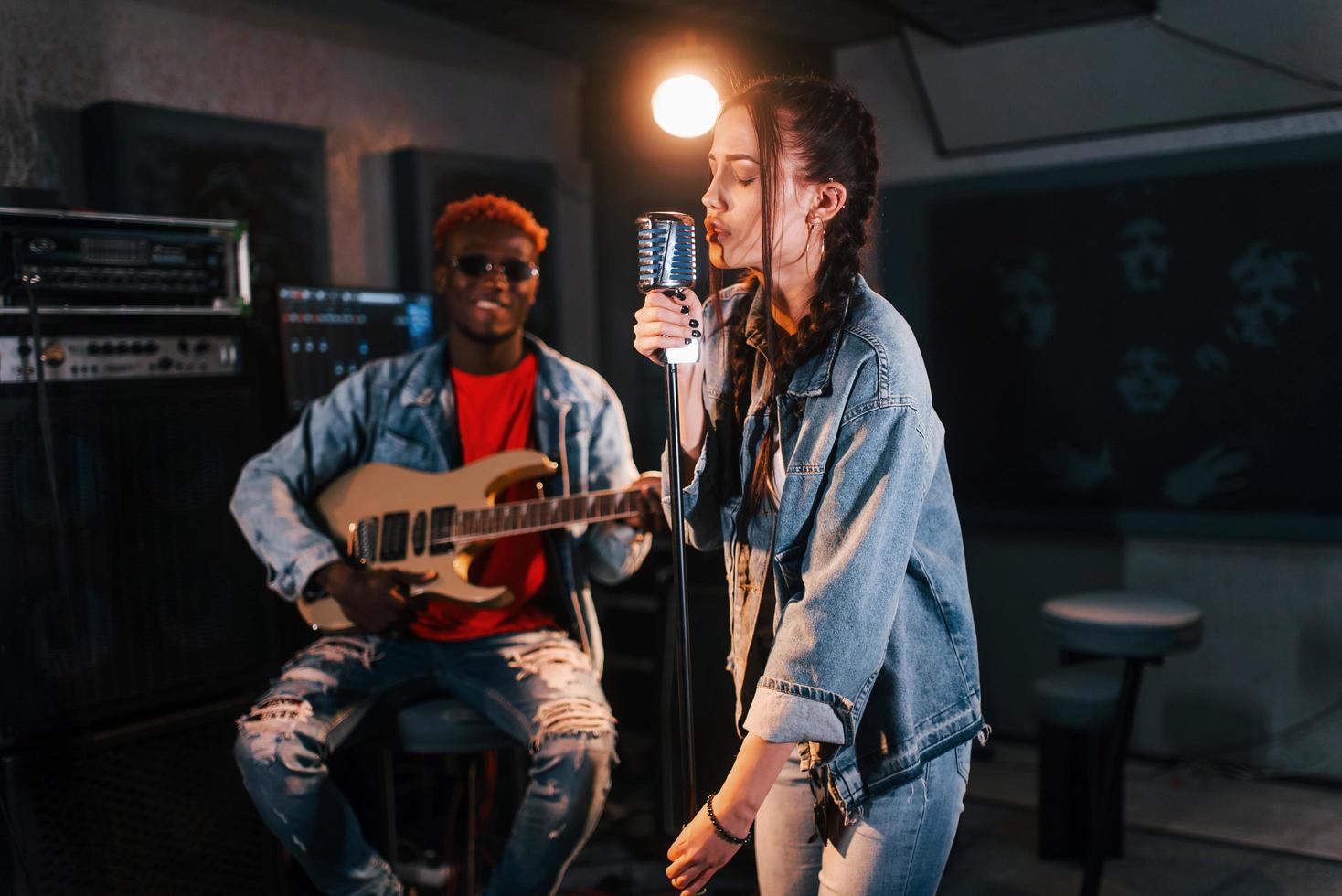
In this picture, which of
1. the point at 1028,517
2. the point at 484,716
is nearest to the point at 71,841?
the point at 484,716

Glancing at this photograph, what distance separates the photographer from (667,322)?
1435 mm

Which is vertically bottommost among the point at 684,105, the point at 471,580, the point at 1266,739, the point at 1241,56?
the point at 1266,739

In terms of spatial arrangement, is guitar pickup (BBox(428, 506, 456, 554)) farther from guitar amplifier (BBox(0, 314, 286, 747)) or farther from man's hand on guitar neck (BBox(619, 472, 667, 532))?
guitar amplifier (BBox(0, 314, 286, 747))

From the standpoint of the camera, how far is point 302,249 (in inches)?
141

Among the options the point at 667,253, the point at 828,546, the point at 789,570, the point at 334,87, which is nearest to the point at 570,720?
the point at 789,570

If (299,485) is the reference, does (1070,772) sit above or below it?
below

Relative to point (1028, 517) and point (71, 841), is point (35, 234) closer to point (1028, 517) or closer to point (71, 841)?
point (71, 841)

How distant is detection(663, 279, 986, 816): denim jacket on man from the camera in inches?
52.9

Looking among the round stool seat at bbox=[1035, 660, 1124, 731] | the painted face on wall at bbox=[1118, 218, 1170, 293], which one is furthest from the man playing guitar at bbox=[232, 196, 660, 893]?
the painted face on wall at bbox=[1118, 218, 1170, 293]

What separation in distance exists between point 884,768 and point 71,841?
1908 mm

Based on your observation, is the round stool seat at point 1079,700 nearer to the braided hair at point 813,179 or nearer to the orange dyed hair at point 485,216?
the orange dyed hair at point 485,216

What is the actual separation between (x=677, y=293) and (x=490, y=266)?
1390 mm

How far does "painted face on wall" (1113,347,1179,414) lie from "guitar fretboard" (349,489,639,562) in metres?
2.30

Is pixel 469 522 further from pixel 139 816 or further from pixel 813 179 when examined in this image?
pixel 813 179
